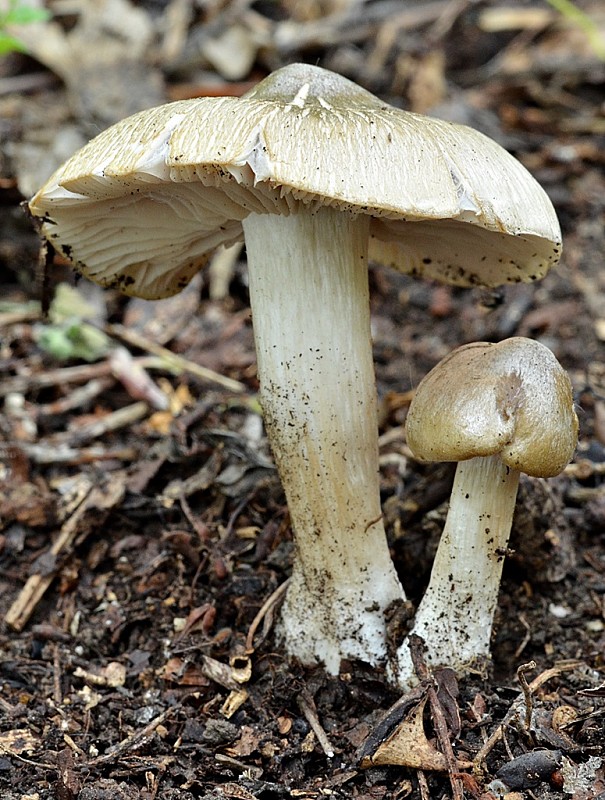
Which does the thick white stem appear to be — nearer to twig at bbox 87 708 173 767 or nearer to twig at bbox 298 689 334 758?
twig at bbox 298 689 334 758

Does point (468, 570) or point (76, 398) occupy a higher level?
point (76, 398)

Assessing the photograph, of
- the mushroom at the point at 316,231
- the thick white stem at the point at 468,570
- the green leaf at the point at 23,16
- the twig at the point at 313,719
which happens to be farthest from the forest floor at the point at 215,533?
the green leaf at the point at 23,16

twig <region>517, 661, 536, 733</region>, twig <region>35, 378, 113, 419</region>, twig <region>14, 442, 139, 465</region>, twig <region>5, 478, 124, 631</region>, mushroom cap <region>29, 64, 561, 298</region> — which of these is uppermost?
mushroom cap <region>29, 64, 561, 298</region>

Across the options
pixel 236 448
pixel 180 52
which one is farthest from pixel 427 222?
pixel 180 52

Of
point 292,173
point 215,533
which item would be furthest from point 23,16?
point 215,533

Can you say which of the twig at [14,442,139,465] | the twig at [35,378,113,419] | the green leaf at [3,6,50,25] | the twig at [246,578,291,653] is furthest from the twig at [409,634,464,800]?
the green leaf at [3,6,50,25]

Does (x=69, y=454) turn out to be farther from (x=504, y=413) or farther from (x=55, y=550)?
(x=504, y=413)
